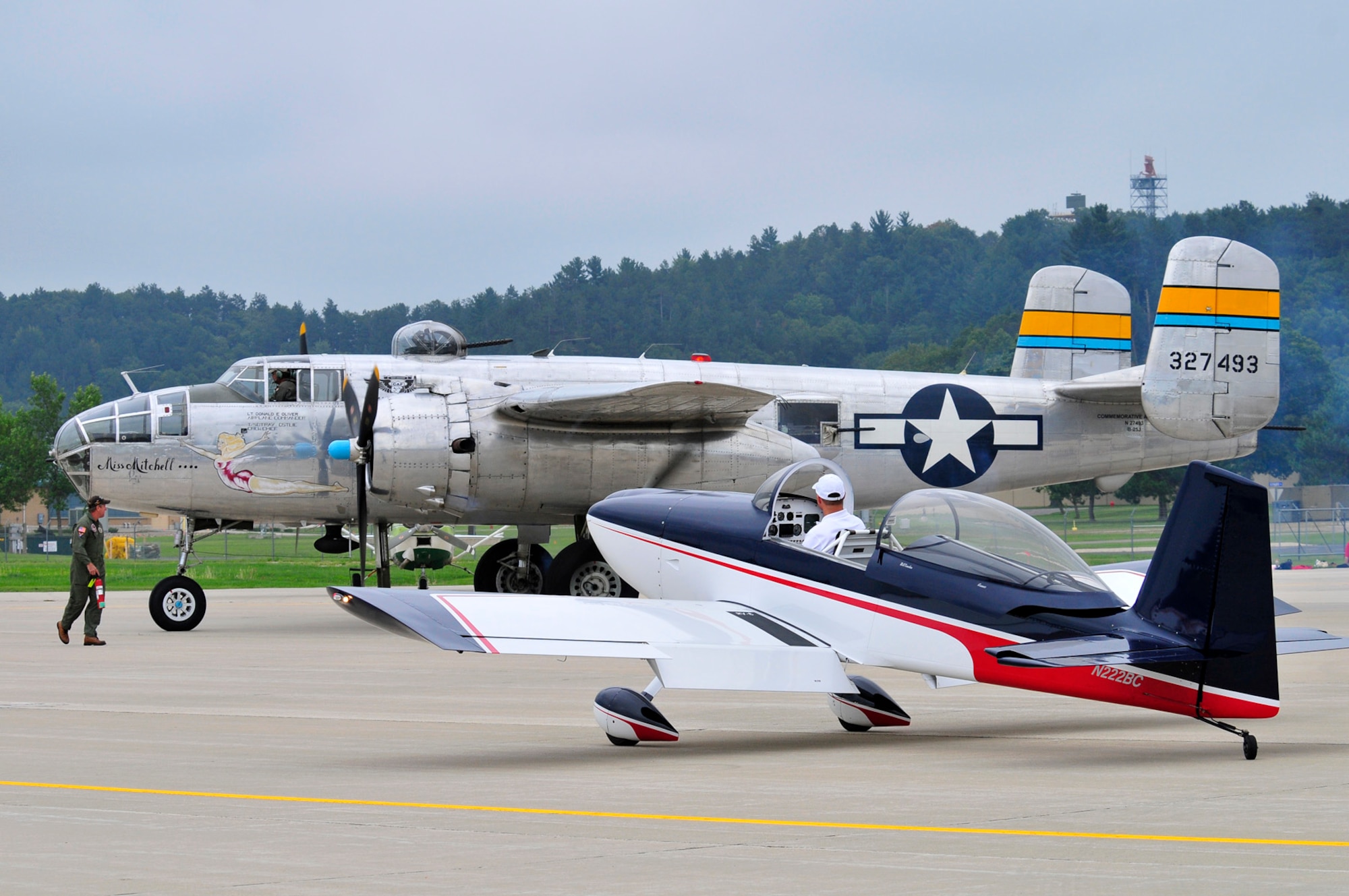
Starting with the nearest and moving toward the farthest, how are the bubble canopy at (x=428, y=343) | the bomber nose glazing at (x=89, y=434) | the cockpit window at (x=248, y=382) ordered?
the bomber nose glazing at (x=89, y=434)
the cockpit window at (x=248, y=382)
the bubble canopy at (x=428, y=343)

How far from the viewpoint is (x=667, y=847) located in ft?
21.7

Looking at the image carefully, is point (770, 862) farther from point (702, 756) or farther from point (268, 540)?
point (268, 540)

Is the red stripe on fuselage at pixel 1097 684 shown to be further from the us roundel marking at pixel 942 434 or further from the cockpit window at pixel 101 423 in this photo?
the cockpit window at pixel 101 423

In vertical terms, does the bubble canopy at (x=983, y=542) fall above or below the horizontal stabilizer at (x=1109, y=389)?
below

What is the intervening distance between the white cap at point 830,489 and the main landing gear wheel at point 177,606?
1296 cm

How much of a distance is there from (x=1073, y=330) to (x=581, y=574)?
1138cm

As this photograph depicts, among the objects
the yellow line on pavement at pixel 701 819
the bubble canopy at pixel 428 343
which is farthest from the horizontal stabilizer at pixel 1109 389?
the yellow line on pavement at pixel 701 819

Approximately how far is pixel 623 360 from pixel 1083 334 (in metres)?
9.06

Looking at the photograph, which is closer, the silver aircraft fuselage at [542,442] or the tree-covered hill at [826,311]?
the silver aircraft fuselage at [542,442]

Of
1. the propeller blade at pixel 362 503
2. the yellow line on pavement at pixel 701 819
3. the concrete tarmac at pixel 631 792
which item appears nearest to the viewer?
the concrete tarmac at pixel 631 792

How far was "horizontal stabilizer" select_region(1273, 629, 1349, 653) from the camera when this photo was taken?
10.0 meters

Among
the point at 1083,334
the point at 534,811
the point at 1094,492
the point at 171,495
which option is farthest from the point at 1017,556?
the point at 1094,492

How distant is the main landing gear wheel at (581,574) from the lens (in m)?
20.4

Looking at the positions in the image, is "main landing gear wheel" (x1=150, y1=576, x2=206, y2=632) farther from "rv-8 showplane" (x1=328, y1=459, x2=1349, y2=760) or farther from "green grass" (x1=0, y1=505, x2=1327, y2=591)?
"rv-8 showplane" (x1=328, y1=459, x2=1349, y2=760)
